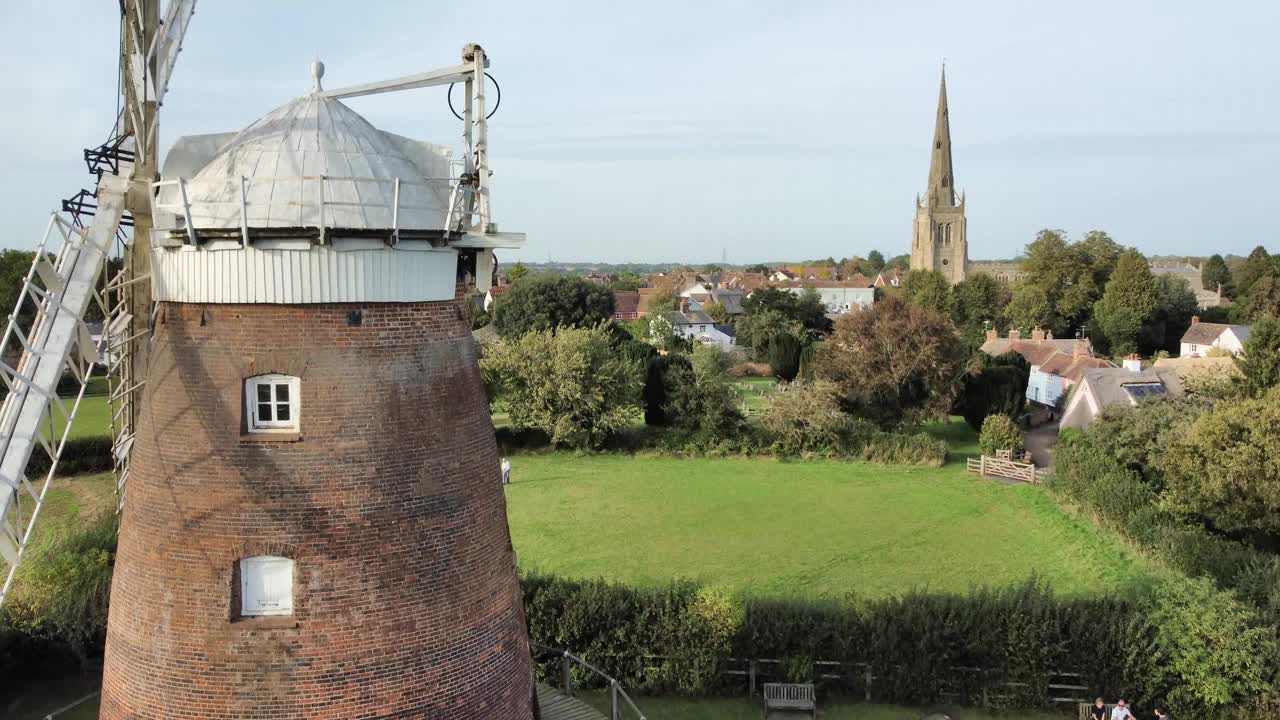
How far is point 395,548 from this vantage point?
8.48m

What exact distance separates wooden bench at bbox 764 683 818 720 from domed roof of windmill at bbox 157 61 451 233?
1138cm

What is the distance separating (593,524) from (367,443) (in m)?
21.0

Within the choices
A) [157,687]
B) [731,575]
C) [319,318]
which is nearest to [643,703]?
[731,575]

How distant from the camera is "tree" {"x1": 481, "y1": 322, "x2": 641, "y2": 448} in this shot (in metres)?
A: 39.1

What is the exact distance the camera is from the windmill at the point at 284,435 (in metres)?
8.20

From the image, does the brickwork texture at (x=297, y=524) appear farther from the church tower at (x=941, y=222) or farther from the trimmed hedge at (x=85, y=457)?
the church tower at (x=941, y=222)

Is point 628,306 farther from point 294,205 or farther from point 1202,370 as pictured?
point 294,205

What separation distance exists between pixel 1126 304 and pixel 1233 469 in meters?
51.8

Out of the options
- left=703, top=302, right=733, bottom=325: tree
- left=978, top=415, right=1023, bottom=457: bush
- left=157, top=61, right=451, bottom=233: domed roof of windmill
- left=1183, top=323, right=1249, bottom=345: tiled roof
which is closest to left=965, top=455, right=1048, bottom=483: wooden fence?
left=978, top=415, right=1023, bottom=457: bush

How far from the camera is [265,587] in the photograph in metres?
8.31

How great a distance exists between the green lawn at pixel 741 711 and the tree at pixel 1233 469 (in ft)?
29.3

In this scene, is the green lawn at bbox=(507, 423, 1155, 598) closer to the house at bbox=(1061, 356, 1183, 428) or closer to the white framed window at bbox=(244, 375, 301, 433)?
the house at bbox=(1061, 356, 1183, 428)

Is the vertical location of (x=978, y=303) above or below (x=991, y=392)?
above

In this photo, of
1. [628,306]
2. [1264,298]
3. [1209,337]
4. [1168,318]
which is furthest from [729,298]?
[1209,337]
